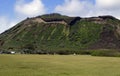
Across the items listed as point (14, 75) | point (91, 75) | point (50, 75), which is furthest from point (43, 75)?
point (91, 75)

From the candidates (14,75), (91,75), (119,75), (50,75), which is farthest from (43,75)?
(119,75)

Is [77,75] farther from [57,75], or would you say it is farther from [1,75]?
[1,75]

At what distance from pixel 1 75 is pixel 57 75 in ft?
22.6

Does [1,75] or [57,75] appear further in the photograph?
[57,75]

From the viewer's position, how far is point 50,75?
129 ft

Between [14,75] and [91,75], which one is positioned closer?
[14,75]

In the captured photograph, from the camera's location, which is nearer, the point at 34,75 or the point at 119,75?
the point at 34,75

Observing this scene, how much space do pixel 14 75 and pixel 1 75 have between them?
1.50 meters

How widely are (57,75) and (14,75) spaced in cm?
538

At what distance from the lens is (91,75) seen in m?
40.9

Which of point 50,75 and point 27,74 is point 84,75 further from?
point 27,74

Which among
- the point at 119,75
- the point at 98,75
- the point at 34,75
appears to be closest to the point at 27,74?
the point at 34,75

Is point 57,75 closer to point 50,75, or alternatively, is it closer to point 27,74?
point 50,75

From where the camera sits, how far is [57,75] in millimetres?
39594
